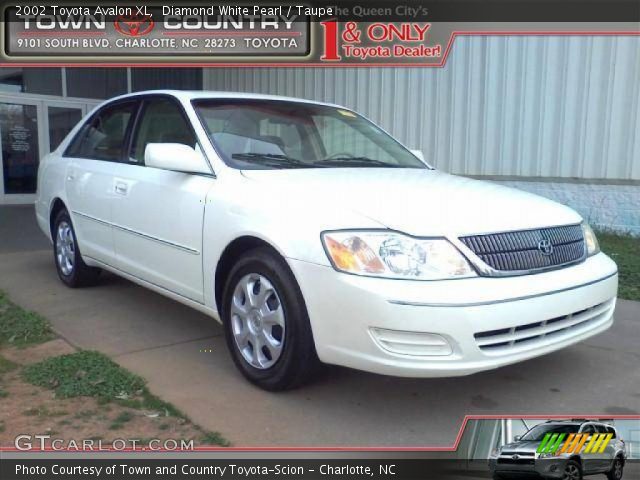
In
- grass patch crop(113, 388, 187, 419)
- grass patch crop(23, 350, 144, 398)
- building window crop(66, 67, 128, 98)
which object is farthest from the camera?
building window crop(66, 67, 128, 98)

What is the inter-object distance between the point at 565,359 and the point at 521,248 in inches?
49.9

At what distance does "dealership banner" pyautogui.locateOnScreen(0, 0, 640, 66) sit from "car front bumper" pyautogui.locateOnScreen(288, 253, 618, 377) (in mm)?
5101

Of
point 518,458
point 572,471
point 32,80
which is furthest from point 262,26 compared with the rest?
point 32,80

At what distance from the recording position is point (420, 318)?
2752 mm

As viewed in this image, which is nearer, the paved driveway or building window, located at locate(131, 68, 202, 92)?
the paved driveway

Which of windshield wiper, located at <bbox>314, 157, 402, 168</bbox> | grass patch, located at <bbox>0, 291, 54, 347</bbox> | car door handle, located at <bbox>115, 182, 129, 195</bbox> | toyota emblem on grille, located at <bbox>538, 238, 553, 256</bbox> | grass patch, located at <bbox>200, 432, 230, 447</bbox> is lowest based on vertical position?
grass patch, located at <bbox>0, 291, 54, 347</bbox>

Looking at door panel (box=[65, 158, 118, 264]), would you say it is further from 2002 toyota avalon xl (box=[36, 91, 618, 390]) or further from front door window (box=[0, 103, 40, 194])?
front door window (box=[0, 103, 40, 194])

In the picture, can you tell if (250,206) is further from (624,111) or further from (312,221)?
(624,111)

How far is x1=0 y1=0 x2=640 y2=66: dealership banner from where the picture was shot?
718 cm

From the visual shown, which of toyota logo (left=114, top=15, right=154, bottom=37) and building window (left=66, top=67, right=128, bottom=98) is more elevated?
toyota logo (left=114, top=15, right=154, bottom=37)

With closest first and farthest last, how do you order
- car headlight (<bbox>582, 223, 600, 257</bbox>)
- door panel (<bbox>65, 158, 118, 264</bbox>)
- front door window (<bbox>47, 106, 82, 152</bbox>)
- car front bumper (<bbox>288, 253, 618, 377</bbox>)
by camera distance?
car front bumper (<bbox>288, 253, 618, 377</bbox>) → car headlight (<bbox>582, 223, 600, 257</bbox>) → door panel (<bbox>65, 158, 118, 264</bbox>) → front door window (<bbox>47, 106, 82, 152</bbox>)

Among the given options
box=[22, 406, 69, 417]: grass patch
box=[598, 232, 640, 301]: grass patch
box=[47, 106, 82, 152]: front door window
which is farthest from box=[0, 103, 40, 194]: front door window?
box=[598, 232, 640, 301]: grass patch

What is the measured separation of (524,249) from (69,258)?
3.99 meters

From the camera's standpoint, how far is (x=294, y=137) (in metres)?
4.25
